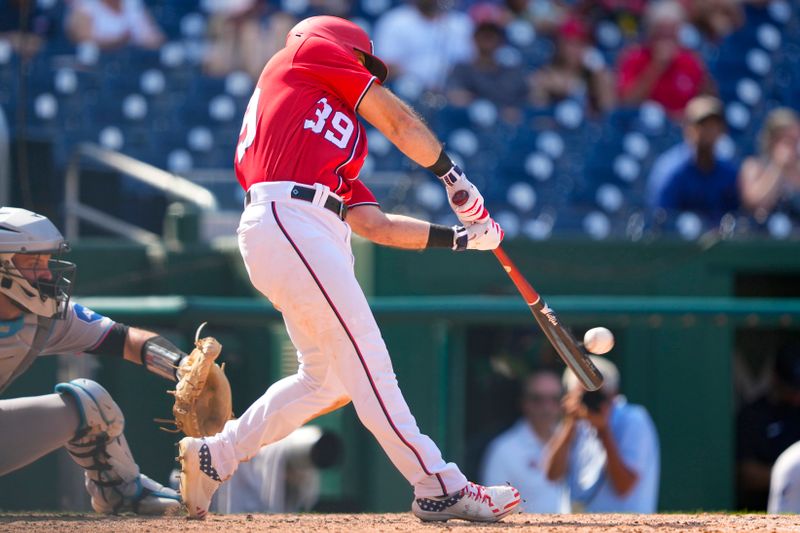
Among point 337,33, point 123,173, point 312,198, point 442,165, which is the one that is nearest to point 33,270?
point 312,198

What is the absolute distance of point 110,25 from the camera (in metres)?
8.70

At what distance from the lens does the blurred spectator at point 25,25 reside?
8328 mm

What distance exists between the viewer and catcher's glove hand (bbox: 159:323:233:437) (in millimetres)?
4055

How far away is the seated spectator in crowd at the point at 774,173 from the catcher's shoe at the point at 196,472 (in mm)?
4457

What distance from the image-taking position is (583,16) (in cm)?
948

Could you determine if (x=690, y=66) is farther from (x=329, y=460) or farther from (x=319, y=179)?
(x=319, y=179)

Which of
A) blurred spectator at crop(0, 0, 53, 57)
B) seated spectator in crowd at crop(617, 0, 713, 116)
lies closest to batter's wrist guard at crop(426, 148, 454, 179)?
blurred spectator at crop(0, 0, 53, 57)

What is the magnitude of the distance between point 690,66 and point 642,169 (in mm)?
909

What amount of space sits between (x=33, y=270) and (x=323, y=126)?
103 centimetres

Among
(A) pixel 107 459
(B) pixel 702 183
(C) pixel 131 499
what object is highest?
(B) pixel 702 183

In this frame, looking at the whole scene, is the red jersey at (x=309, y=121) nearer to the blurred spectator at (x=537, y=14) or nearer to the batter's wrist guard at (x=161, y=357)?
the batter's wrist guard at (x=161, y=357)

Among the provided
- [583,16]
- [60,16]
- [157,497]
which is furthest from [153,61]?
[157,497]

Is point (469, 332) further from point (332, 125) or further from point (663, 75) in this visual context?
point (663, 75)

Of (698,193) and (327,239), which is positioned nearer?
(327,239)
